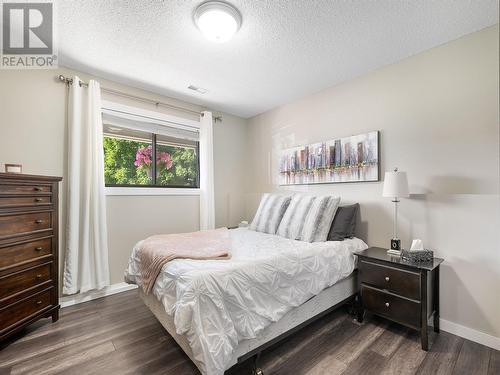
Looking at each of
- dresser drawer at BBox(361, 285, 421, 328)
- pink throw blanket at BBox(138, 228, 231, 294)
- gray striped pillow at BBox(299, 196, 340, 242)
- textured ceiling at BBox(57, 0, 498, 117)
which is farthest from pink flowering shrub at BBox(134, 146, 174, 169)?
dresser drawer at BBox(361, 285, 421, 328)

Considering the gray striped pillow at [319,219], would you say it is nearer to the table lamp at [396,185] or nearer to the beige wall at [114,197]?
the table lamp at [396,185]

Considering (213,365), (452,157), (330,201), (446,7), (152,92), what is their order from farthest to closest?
1. (152,92)
2. (330,201)
3. (452,157)
4. (446,7)
5. (213,365)

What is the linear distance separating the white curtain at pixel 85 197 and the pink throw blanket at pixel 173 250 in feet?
2.59

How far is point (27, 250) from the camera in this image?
6.33 ft

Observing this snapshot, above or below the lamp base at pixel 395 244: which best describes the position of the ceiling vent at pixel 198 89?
above

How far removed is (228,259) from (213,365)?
0.64m

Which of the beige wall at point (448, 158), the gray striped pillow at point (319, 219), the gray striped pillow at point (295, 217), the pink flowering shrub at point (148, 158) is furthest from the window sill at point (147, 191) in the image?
the beige wall at point (448, 158)

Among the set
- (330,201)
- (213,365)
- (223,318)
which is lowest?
(213,365)

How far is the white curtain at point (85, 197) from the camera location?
2.46 meters

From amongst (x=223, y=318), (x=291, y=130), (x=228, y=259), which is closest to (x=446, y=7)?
(x=291, y=130)

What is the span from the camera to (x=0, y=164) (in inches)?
84.8

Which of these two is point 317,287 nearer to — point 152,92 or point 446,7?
point 446,7

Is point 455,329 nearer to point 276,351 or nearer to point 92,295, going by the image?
point 276,351

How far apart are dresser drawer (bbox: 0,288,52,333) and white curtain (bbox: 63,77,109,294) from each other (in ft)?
1.31
